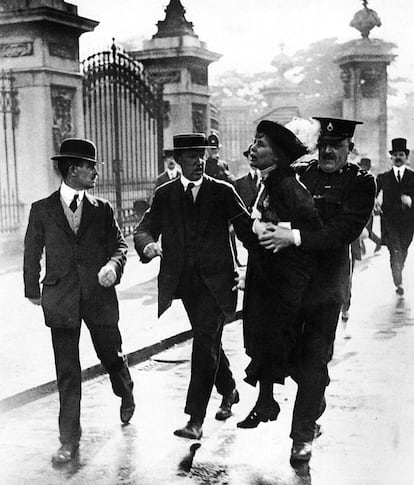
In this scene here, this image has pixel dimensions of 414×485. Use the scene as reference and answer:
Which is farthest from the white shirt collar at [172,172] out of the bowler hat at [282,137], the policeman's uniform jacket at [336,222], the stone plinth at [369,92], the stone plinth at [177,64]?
the stone plinth at [369,92]

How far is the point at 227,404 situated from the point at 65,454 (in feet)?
4.07

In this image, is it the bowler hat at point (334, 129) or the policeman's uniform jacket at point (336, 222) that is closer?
the policeman's uniform jacket at point (336, 222)

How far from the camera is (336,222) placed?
4484 millimetres

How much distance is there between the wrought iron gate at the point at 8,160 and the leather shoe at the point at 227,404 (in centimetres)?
664

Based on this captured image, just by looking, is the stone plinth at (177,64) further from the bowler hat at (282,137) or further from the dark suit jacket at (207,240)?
the bowler hat at (282,137)

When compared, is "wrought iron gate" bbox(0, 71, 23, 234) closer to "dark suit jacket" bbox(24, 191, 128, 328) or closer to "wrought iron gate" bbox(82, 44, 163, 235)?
"wrought iron gate" bbox(82, 44, 163, 235)

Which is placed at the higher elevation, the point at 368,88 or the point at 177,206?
the point at 368,88

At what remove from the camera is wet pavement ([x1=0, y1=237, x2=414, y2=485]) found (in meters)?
4.32

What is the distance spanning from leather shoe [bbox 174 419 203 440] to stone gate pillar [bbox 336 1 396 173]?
15.5 meters

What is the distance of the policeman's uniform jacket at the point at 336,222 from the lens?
14.6 ft

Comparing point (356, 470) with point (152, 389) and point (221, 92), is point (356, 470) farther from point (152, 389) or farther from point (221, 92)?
point (221, 92)

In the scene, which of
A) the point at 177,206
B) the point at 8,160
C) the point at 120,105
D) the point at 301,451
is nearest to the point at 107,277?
the point at 177,206

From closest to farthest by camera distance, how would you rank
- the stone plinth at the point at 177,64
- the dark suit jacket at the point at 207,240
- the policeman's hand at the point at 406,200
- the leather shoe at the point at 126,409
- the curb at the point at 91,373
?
the dark suit jacket at the point at 207,240 < the leather shoe at the point at 126,409 < the curb at the point at 91,373 < the policeman's hand at the point at 406,200 < the stone plinth at the point at 177,64

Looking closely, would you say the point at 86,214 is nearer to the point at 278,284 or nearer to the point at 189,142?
the point at 189,142
